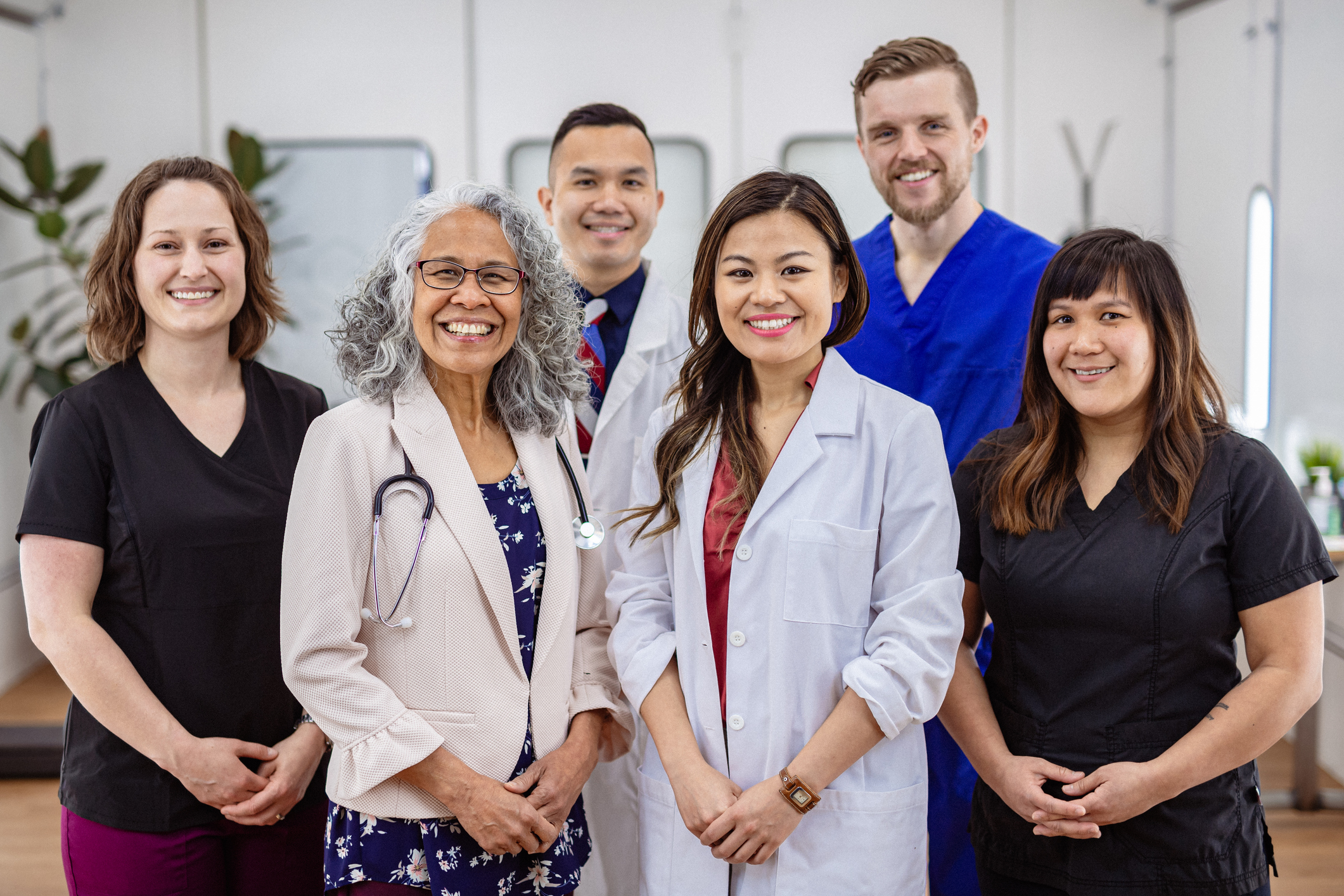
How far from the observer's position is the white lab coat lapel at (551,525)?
1.57m

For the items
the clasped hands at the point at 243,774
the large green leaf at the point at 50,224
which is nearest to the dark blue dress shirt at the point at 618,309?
the clasped hands at the point at 243,774

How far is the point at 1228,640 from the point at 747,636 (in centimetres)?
74

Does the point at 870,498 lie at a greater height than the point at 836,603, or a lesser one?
greater

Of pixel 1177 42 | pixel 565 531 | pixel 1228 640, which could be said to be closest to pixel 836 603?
pixel 565 531

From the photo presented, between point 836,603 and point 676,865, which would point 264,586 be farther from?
point 836,603

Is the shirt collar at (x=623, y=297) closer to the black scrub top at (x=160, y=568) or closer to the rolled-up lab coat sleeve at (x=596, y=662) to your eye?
the rolled-up lab coat sleeve at (x=596, y=662)

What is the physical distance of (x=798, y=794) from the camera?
1.46 metres

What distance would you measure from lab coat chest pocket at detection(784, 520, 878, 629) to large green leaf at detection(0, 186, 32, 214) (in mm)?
4546

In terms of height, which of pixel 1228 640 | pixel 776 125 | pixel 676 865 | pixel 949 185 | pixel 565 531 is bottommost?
pixel 676 865

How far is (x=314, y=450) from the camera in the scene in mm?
1492

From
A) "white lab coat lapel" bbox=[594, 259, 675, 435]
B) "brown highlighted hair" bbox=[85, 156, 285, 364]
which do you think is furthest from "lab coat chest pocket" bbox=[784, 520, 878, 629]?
"brown highlighted hair" bbox=[85, 156, 285, 364]

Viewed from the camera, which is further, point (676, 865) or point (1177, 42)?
point (1177, 42)

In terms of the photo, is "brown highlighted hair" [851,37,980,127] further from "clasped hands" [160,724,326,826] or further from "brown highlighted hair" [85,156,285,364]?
"clasped hands" [160,724,326,826]

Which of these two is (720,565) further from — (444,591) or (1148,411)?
(1148,411)
